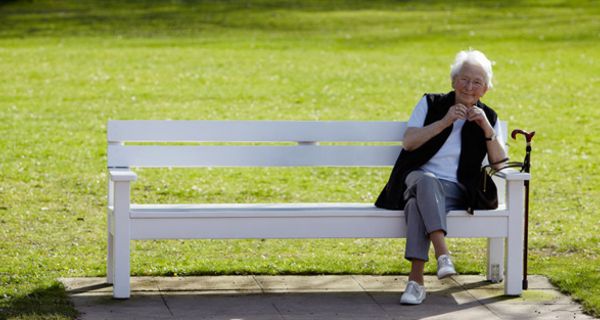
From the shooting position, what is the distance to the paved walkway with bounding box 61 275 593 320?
250 inches

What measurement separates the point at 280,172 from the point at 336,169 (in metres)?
0.57

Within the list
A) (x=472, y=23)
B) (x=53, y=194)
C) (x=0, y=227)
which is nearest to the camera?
(x=0, y=227)

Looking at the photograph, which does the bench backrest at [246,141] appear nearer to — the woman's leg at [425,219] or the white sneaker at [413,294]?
the woman's leg at [425,219]

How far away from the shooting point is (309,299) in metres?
6.71

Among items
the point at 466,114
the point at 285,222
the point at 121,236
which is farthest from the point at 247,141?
the point at 466,114

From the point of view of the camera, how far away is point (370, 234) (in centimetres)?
679

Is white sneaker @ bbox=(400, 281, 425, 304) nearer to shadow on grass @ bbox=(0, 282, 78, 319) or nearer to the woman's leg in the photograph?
the woman's leg

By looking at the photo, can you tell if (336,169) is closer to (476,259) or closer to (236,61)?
(476,259)

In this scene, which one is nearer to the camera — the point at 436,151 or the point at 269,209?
Result: the point at 269,209

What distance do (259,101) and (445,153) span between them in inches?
375

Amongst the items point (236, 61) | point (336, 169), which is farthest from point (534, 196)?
point (236, 61)

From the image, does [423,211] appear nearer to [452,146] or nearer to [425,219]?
[425,219]

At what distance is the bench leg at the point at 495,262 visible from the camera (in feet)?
23.7

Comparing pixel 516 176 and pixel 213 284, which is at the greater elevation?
pixel 516 176
